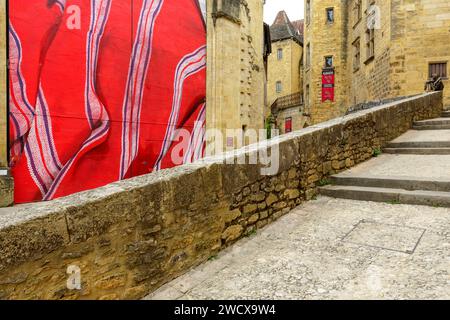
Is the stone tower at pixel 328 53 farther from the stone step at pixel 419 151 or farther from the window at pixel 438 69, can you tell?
the stone step at pixel 419 151

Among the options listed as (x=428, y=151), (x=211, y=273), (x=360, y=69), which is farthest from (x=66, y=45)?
(x=360, y=69)

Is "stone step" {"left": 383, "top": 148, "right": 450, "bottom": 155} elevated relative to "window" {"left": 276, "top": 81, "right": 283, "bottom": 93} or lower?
lower

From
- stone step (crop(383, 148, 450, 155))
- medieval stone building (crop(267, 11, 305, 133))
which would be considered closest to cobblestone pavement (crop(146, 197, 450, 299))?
stone step (crop(383, 148, 450, 155))

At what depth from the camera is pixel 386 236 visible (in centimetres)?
321

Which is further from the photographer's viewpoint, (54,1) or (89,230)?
(54,1)

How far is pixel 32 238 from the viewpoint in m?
1.84

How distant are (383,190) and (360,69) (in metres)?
17.4

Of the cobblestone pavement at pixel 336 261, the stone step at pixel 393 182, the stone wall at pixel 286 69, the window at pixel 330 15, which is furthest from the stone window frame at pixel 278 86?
the cobblestone pavement at pixel 336 261

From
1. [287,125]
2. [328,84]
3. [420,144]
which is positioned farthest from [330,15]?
[420,144]

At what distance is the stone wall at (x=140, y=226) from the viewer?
1862 millimetres

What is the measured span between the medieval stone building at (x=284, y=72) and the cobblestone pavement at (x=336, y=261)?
93.4ft

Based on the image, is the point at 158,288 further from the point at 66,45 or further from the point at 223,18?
the point at 223,18

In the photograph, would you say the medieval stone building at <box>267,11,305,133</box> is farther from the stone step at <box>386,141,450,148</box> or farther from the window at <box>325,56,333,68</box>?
the stone step at <box>386,141,450,148</box>

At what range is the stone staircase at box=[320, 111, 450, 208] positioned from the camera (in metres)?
4.11
